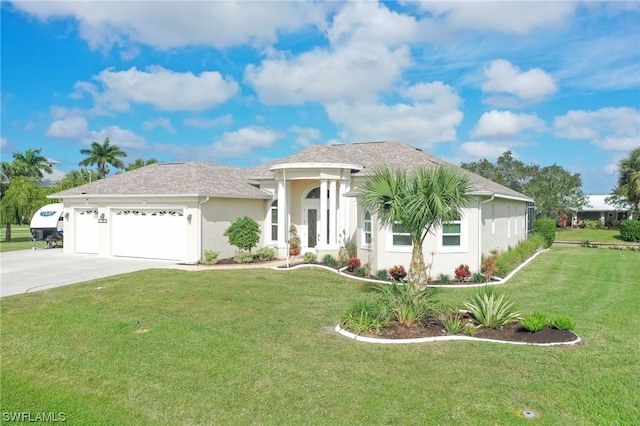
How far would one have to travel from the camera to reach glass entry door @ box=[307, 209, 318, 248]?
21594 millimetres

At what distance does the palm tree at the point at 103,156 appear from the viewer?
1977 inches

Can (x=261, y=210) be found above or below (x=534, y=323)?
above

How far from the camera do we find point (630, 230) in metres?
33.6

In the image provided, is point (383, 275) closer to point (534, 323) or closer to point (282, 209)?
point (282, 209)

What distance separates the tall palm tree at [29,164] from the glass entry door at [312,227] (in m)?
36.7

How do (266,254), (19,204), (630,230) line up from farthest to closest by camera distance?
1. (630,230)
2. (19,204)
3. (266,254)

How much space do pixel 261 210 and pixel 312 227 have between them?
3055 millimetres

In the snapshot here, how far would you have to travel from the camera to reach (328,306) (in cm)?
1145

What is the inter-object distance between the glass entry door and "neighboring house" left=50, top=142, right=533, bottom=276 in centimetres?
5

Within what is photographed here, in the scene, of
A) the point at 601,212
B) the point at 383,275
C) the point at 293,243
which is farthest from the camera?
the point at 601,212

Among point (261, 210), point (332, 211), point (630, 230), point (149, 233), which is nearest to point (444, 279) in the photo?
point (332, 211)

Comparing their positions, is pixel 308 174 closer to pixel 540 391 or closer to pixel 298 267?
pixel 298 267

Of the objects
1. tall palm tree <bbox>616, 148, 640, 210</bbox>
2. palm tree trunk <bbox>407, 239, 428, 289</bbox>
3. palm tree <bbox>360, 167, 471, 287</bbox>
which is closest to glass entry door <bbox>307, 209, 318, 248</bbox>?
palm tree <bbox>360, 167, 471, 287</bbox>

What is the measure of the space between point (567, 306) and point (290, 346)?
327 inches
